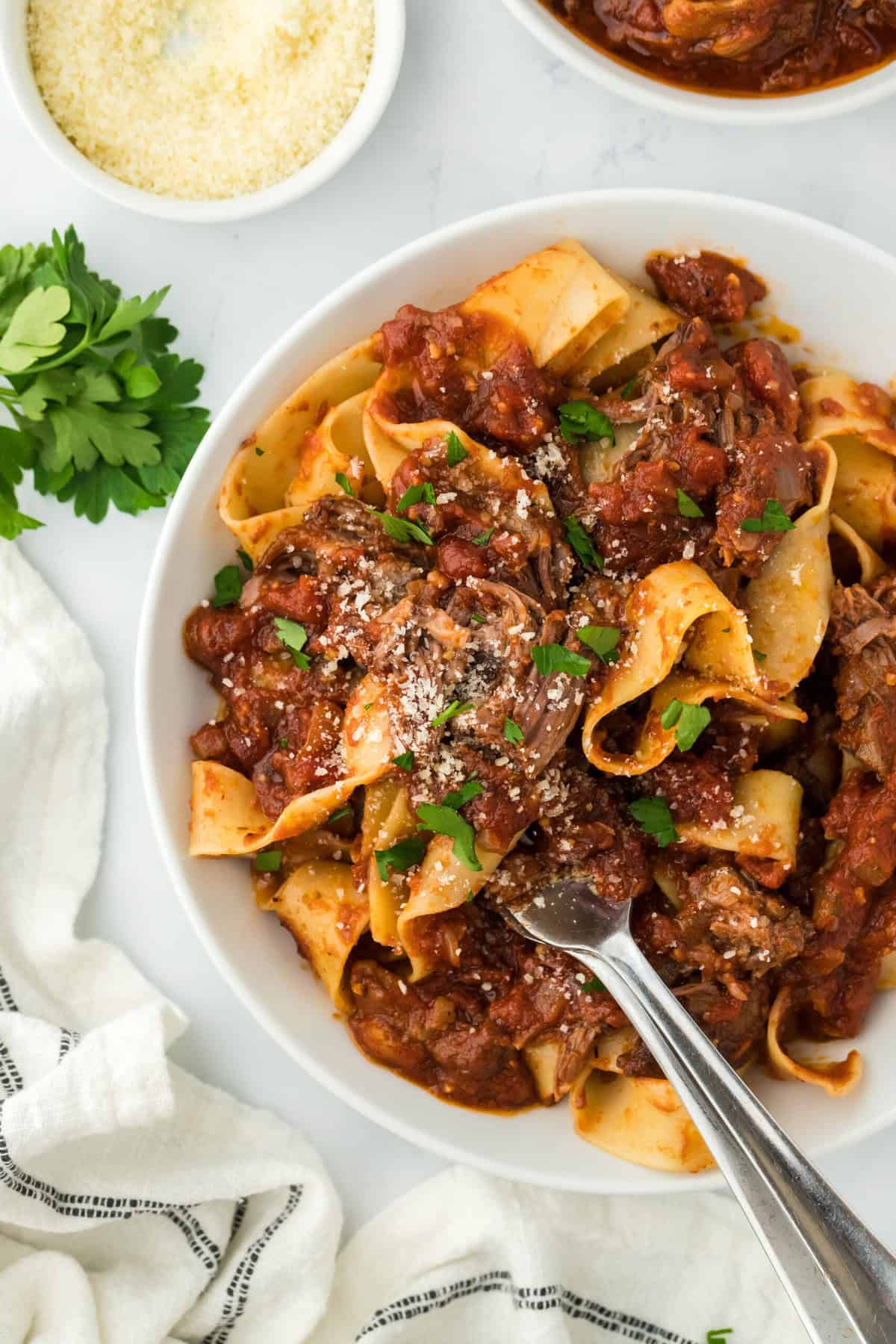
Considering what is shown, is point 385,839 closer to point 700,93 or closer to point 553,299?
point 553,299

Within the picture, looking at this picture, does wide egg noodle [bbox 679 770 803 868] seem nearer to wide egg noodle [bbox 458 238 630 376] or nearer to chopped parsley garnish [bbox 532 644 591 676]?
chopped parsley garnish [bbox 532 644 591 676]

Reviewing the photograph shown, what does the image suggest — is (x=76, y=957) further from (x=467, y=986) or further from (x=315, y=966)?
(x=467, y=986)

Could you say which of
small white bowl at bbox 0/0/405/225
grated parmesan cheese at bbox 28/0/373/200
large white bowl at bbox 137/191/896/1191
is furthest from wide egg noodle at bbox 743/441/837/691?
grated parmesan cheese at bbox 28/0/373/200

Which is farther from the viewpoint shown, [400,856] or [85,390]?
[85,390]

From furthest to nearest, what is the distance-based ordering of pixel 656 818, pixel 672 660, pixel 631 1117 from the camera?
pixel 631 1117 → pixel 656 818 → pixel 672 660

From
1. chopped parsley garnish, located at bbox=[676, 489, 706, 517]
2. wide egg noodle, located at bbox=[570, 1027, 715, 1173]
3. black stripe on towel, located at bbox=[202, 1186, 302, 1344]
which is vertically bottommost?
black stripe on towel, located at bbox=[202, 1186, 302, 1344]

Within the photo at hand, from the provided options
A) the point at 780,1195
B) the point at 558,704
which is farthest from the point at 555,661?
the point at 780,1195

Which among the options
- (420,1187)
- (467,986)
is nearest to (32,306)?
(467,986)
